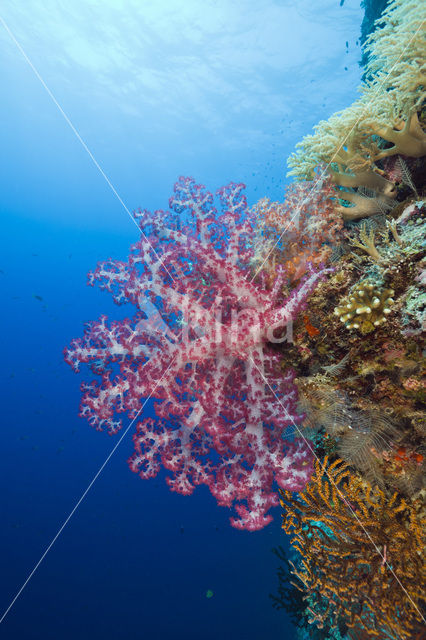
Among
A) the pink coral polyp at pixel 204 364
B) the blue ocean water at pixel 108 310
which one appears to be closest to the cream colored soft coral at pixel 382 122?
the pink coral polyp at pixel 204 364

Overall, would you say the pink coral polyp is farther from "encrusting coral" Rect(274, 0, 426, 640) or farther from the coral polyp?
the coral polyp

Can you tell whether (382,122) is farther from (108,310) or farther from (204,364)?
(108,310)

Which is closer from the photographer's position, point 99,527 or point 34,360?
point 99,527

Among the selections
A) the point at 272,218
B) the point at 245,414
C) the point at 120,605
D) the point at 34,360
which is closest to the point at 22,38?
the point at 34,360

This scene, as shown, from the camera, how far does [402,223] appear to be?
10.6ft

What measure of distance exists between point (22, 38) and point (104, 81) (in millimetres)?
8806

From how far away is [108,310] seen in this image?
183 feet

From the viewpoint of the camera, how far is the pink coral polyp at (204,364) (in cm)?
317

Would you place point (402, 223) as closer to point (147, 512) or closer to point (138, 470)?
point (138, 470)

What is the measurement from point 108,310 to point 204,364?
56.1 m

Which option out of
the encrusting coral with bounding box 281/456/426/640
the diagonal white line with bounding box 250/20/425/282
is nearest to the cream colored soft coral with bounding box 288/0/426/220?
the diagonal white line with bounding box 250/20/425/282

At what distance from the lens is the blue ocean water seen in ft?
73.3

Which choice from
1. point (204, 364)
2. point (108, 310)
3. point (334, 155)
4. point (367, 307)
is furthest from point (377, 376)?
point (108, 310)

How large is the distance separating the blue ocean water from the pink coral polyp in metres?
10.9
